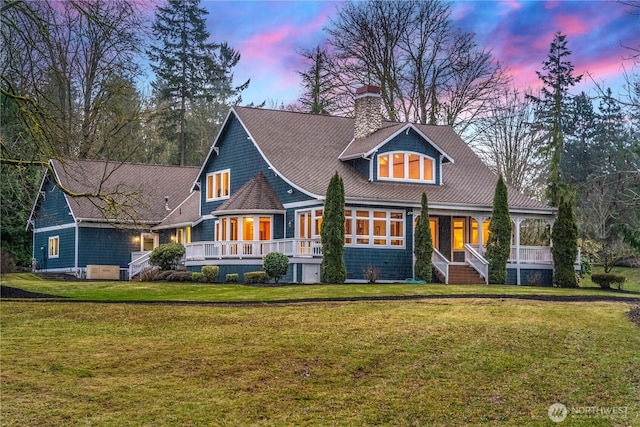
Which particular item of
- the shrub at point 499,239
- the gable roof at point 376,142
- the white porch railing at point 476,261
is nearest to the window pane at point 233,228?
the gable roof at point 376,142

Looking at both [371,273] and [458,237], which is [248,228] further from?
[458,237]

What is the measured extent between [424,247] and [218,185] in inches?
435

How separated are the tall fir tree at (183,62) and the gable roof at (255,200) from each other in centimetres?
2389

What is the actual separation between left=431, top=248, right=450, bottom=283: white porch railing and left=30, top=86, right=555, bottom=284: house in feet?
0.35

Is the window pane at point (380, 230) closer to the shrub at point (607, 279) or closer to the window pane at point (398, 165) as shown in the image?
the window pane at point (398, 165)

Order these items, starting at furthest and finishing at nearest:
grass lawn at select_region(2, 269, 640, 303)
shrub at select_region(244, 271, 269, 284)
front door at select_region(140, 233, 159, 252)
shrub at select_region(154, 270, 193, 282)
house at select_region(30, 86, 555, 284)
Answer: front door at select_region(140, 233, 159, 252)
shrub at select_region(154, 270, 193, 282)
house at select_region(30, 86, 555, 284)
shrub at select_region(244, 271, 269, 284)
grass lawn at select_region(2, 269, 640, 303)

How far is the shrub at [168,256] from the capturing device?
33969mm

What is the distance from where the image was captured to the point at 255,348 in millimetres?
14664

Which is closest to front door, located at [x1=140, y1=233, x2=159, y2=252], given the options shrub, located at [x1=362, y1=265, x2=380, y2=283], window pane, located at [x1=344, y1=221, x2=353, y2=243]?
window pane, located at [x1=344, y1=221, x2=353, y2=243]

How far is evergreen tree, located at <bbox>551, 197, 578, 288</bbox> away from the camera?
98.6ft

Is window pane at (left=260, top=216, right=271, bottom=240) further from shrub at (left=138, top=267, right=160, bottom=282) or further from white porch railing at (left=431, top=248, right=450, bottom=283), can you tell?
white porch railing at (left=431, top=248, right=450, bottom=283)

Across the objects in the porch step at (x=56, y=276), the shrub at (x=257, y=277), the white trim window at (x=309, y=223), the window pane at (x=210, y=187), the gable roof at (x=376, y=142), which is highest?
the gable roof at (x=376, y=142)

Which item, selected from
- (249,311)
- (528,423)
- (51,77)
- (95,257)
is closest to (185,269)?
(95,257)

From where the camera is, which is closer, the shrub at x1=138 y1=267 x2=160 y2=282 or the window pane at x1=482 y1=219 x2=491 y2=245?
the window pane at x1=482 y1=219 x2=491 y2=245
